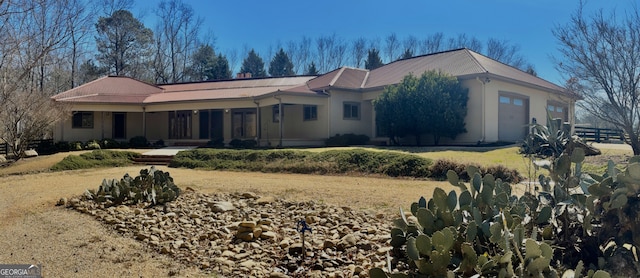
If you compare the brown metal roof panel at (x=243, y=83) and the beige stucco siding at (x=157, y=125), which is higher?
the brown metal roof panel at (x=243, y=83)

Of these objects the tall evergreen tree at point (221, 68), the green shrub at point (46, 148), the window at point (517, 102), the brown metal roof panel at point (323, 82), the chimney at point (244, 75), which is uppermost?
the tall evergreen tree at point (221, 68)

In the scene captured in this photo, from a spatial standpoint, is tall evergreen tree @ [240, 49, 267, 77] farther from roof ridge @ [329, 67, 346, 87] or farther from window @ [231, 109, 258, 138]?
roof ridge @ [329, 67, 346, 87]

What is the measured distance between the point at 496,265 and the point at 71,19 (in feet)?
36.5

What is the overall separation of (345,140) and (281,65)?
113ft

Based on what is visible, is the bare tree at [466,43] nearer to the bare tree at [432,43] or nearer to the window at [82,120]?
the bare tree at [432,43]

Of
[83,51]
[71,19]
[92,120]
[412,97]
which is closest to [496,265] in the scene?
[71,19]

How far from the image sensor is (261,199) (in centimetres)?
763

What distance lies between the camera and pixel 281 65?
53.3 m

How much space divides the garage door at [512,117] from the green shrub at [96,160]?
17.4 meters

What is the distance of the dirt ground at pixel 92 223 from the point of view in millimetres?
4352

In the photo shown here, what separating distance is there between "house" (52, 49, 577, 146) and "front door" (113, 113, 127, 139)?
6 cm

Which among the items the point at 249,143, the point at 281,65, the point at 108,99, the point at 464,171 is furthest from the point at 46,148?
the point at 281,65

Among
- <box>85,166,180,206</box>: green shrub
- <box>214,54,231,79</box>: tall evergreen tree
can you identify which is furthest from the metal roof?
<box>214,54,231,79</box>: tall evergreen tree

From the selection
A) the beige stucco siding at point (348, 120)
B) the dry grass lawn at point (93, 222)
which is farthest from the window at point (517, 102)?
the dry grass lawn at point (93, 222)
